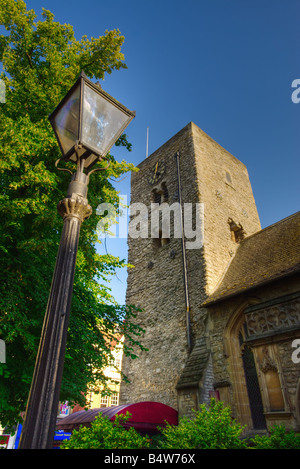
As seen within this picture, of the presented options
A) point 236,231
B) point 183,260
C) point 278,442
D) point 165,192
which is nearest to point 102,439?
point 278,442

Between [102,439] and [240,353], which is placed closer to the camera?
[102,439]

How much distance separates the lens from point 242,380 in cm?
991

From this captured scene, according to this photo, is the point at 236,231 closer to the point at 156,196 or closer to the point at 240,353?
the point at 156,196

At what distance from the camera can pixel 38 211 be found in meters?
6.41

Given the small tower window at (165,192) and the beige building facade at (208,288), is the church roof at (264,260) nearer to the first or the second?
the beige building facade at (208,288)

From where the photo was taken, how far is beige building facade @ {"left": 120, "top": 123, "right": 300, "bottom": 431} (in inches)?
322

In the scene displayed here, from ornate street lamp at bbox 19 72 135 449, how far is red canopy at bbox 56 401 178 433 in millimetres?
7986

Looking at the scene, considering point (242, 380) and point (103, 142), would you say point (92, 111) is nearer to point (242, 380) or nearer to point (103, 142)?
point (103, 142)

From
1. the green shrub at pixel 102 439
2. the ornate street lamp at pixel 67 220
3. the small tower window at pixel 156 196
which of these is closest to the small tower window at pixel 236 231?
the small tower window at pixel 156 196

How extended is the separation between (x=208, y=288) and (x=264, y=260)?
2367 mm

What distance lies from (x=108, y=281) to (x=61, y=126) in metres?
6.63

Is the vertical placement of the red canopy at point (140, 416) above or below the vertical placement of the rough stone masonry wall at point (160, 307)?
below

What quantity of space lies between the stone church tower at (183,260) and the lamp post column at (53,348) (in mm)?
8878

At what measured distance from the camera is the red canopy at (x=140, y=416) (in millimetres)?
9266
